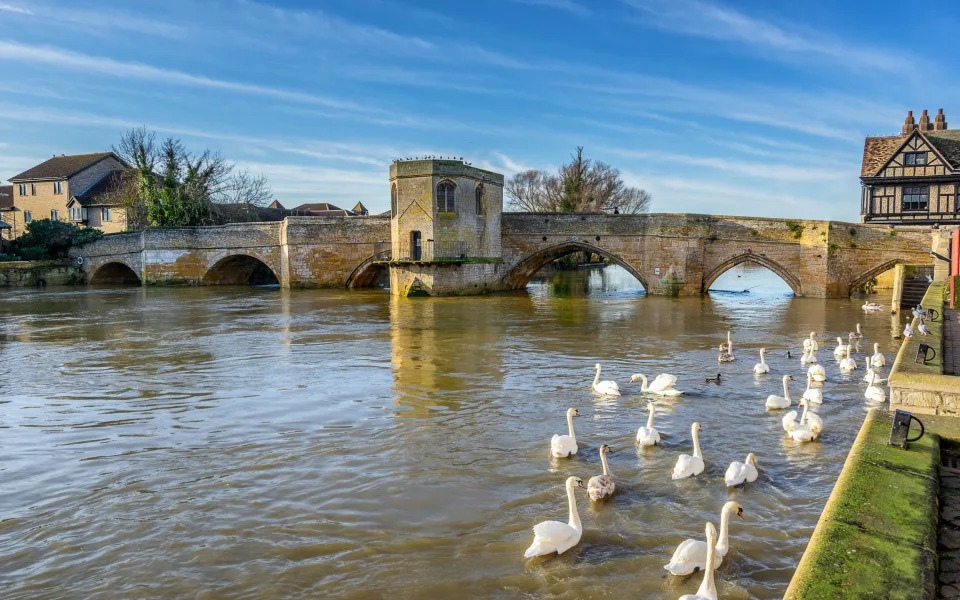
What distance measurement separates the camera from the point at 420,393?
1366 centimetres

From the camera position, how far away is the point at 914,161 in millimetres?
41938

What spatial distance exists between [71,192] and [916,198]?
223 feet

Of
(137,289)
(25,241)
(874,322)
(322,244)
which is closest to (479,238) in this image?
(322,244)

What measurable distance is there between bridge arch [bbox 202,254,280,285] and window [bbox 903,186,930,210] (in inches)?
1537

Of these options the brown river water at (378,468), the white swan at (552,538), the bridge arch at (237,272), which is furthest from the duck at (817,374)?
the bridge arch at (237,272)

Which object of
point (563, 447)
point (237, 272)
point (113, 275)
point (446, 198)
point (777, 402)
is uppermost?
point (446, 198)

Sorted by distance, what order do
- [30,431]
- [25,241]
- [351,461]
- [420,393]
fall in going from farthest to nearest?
[25,241]
[420,393]
[30,431]
[351,461]

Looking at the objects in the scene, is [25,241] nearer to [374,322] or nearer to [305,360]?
[374,322]

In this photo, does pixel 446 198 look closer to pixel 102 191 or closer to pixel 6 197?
pixel 102 191

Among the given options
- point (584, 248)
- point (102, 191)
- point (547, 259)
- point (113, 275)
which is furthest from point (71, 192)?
point (584, 248)

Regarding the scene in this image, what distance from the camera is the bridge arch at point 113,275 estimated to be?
5088cm

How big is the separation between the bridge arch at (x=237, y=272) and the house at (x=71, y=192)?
16.9 metres

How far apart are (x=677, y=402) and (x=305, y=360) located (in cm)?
936

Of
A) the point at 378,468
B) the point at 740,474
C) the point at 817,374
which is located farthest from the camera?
the point at 817,374
